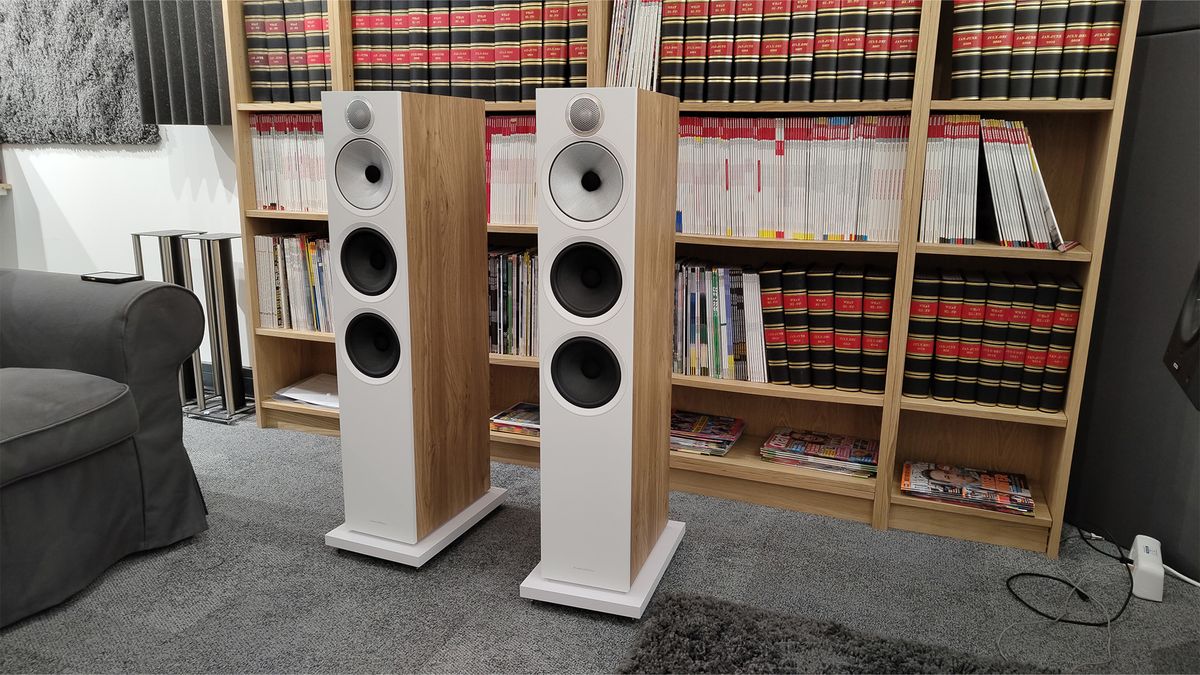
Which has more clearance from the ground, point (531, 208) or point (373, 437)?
point (531, 208)

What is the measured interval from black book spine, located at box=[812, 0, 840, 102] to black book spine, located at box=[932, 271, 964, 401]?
0.52 m

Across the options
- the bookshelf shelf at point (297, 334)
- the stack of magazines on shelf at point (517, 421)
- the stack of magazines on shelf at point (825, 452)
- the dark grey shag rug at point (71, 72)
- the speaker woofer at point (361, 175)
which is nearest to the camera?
the speaker woofer at point (361, 175)

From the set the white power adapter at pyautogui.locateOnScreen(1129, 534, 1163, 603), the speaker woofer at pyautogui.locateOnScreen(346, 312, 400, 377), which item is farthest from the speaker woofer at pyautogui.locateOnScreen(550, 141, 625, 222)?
the white power adapter at pyautogui.locateOnScreen(1129, 534, 1163, 603)

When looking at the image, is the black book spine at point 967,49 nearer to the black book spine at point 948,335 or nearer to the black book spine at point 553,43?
the black book spine at point 948,335

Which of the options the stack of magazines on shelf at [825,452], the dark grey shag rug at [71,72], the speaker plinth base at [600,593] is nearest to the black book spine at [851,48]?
the stack of magazines on shelf at [825,452]

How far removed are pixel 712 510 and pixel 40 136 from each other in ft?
9.35

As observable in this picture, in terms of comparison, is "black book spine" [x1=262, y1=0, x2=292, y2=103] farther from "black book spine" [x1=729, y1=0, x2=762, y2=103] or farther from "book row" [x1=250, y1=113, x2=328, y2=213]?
"black book spine" [x1=729, y1=0, x2=762, y2=103]

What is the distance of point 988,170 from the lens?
183cm

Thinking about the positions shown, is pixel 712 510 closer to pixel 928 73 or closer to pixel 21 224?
pixel 928 73

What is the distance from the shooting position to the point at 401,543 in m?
1.79

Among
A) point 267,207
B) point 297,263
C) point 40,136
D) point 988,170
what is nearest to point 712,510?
point 988,170

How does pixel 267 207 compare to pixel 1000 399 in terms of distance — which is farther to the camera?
pixel 267 207

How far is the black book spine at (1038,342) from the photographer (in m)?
1.83

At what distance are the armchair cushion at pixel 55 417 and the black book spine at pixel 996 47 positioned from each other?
195 centimetres
